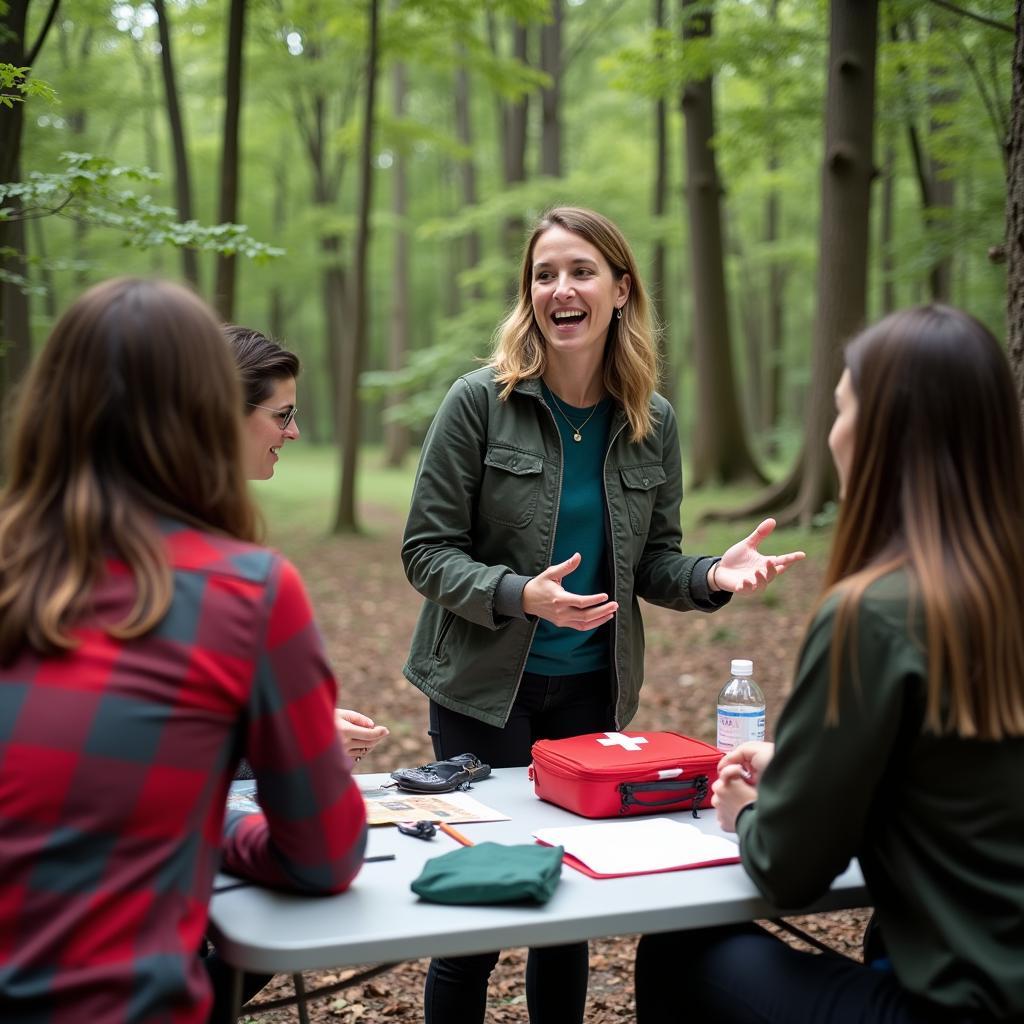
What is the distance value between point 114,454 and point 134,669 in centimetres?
33

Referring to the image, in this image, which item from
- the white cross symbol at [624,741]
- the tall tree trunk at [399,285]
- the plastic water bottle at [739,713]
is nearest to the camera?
the white cross symbol at [624,741]

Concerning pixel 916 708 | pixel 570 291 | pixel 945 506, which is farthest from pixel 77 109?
pixel 916 708

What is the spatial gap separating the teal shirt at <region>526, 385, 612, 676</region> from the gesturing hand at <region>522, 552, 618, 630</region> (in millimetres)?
324

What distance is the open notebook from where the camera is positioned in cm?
205

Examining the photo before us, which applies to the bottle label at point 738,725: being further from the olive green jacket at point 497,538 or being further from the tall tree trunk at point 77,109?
the tall tree trunk at point 77,109

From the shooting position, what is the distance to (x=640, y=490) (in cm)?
314

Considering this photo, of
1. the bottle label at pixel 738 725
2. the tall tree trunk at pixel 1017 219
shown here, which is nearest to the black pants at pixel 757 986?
the bottle label at pixel 738 725

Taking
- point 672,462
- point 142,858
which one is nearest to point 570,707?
point 672,462

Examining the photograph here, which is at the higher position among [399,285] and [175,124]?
[175,124]

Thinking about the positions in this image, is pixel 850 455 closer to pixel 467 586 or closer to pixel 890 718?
pixel 890 718

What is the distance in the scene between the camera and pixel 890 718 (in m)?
1.68

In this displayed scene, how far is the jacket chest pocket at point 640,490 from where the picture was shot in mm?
3117

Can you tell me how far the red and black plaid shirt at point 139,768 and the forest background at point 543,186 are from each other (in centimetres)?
68

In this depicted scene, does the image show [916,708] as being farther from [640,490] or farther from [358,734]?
[640,490]
